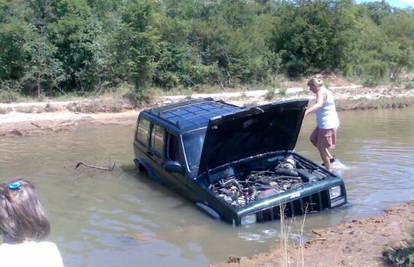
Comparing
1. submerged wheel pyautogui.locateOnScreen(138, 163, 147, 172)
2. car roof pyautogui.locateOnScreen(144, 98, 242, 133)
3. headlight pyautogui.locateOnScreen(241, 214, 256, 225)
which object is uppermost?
car roof pyautogui.locateOnScreen(144, 98, 242, 133)

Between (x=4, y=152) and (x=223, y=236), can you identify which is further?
(x=4, y=152)

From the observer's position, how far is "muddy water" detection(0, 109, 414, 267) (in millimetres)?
9156

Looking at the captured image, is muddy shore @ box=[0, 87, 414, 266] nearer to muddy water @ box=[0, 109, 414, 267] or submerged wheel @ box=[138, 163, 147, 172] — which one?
muddy water @ box=[0, 109, 414, 267]

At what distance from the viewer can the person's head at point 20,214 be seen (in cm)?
314

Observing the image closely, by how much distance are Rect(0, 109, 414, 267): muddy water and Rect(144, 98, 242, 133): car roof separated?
133 centimetres

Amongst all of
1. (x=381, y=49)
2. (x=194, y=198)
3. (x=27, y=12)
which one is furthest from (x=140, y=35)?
(x=381, y=49)

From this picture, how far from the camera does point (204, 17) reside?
1689 inches

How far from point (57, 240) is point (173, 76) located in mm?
24749

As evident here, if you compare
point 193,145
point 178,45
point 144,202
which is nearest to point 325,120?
point 193,145

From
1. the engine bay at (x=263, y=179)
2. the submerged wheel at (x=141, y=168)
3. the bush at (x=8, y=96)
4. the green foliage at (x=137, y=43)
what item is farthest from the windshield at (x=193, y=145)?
the bush at (x=8, y=96)

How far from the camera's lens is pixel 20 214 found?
123 inches

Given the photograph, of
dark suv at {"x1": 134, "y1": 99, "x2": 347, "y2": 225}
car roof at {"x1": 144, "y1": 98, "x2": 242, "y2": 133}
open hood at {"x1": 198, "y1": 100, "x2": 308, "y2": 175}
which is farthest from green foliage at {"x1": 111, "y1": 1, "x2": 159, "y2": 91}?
open hood at {"x1": 198, "y1": 100, "x2": 308, "y2": 175}

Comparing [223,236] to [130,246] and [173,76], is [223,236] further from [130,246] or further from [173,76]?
[173,76]

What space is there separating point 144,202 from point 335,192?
11.4ft
